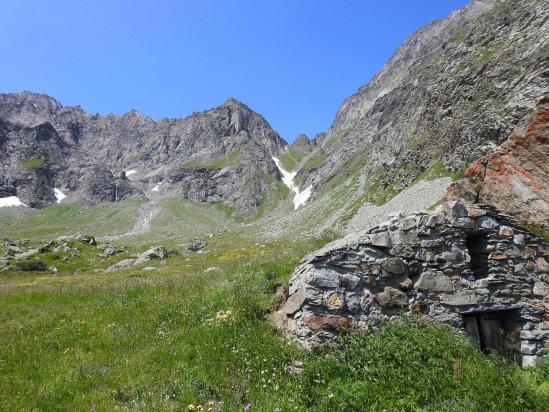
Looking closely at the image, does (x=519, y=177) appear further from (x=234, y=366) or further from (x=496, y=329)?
(x=234, y=366)

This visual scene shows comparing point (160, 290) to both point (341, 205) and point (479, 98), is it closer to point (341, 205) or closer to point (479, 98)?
point (479, 98)

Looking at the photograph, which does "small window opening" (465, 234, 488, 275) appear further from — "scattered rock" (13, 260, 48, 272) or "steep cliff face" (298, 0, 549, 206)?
"scattered rock" (13, 260, 48, 272)

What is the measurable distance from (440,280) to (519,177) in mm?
6335

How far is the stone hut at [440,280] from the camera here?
10602mm

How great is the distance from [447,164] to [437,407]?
65.6 metres

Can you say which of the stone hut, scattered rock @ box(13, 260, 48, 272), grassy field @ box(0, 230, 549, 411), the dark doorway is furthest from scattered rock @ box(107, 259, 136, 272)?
the dark doorway

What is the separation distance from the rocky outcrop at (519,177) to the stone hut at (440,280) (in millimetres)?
1868

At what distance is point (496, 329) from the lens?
12.0 metres

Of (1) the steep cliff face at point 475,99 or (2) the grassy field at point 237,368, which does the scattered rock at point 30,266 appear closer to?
(2) the grassy field at point 237,368

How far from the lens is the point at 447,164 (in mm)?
66188

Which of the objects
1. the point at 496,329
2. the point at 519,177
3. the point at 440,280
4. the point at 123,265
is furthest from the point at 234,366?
the point at 123,265

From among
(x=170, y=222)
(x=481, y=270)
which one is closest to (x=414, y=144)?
(x=481, y=270)

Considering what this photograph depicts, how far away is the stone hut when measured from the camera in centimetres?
1060

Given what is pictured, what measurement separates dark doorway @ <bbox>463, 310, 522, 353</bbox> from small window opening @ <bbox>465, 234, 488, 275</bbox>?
1404 millimetres
